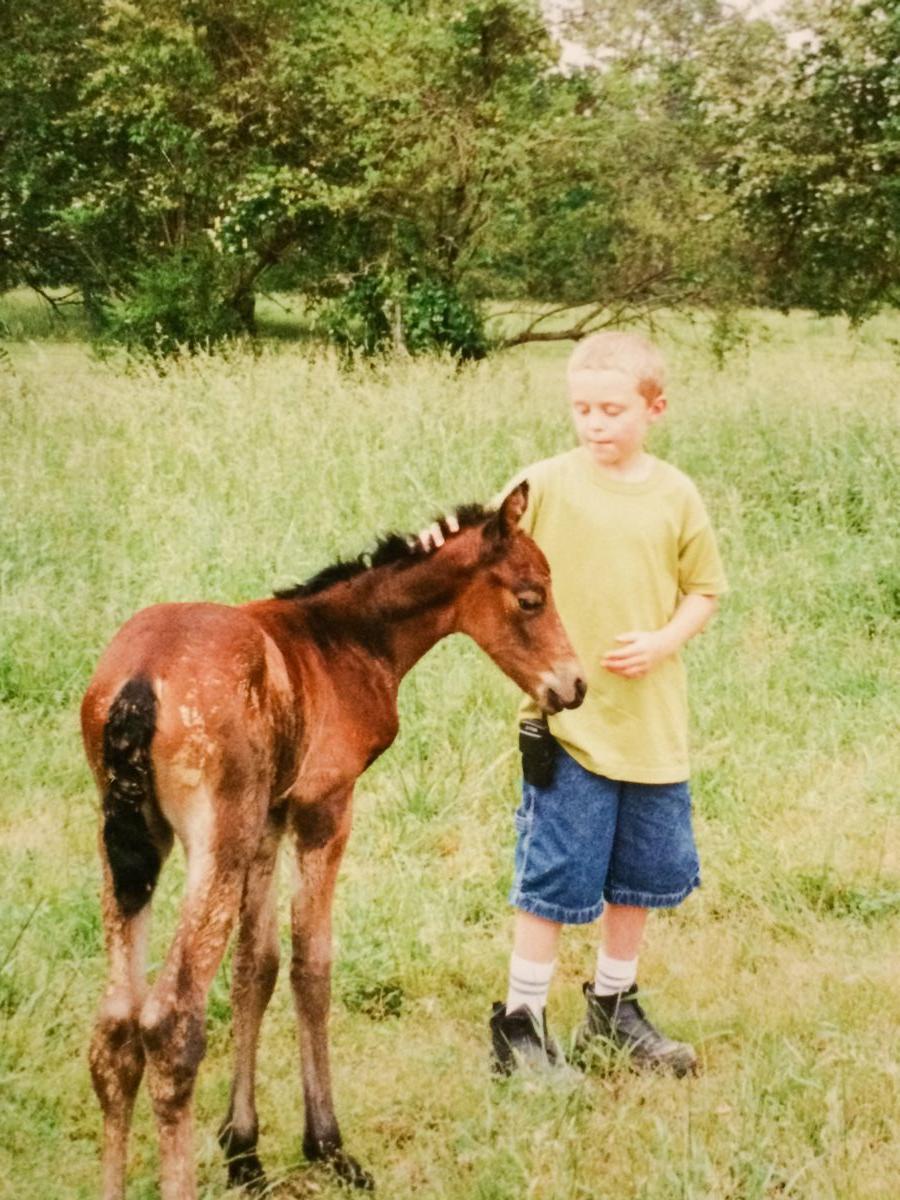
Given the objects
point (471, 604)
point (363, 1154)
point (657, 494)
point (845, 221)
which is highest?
point (845, 221)

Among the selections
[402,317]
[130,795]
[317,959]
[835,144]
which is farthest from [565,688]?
[402,317]

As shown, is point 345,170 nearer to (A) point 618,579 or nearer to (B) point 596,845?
(A) point 618,579

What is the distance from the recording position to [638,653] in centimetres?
293

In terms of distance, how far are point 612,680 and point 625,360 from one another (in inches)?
31.8

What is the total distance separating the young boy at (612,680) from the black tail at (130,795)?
1.17 metres

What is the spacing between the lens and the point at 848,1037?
3.10 metres

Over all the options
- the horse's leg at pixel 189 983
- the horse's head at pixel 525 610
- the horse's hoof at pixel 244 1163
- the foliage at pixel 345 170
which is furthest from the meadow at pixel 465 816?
the foliage at pixel 345 170

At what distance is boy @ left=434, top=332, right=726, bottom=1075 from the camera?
Answer: 296 cm

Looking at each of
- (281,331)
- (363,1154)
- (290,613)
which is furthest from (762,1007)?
(281,331)

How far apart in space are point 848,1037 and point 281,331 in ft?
45.0

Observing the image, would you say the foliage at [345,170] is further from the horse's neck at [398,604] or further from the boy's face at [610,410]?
the horse's neck at [398,604]

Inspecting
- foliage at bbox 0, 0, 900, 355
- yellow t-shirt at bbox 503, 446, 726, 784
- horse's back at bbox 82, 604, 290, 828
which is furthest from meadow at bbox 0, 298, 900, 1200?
foliage at bbox 0, 0, 900, 355

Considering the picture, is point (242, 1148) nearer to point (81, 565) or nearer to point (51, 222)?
point (81, 565)

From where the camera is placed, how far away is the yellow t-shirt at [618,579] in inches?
118
